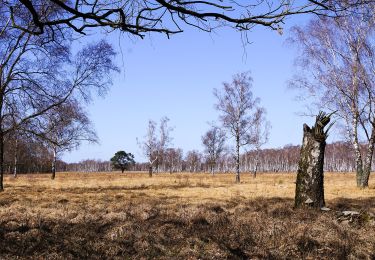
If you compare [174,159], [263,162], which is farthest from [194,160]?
[263,162]

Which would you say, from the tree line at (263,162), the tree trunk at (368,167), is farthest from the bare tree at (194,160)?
the tree trunk at (368,167)

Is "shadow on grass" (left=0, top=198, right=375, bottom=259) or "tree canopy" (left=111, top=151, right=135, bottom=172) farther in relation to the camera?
"tree canopy" (left=111, top=151, right=135, bottom=172)

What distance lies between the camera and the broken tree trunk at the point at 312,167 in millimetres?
10016

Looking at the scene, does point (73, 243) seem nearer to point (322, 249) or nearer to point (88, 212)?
point (88, 212)

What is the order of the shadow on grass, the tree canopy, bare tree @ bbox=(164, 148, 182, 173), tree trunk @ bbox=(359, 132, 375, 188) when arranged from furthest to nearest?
bare tree @ bbox=(164, 148, 182, 173)
the tree canopy
tree trunk @ bbox=(359, 132, 375, 188)
the shadow on grass

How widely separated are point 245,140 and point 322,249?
29.8 m

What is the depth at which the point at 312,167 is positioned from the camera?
10.3 m

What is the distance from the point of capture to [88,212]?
881 centimetres

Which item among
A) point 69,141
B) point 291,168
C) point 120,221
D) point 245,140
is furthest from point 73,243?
point 291,168

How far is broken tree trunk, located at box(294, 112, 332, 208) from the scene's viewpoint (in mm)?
10016

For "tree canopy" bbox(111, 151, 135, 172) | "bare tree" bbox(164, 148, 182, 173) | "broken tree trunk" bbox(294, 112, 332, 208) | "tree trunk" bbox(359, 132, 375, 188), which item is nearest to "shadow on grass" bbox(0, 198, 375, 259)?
"broken tree trunk" bbox(294, 112, 332, 208)

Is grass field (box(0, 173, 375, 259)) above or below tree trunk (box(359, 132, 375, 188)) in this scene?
below

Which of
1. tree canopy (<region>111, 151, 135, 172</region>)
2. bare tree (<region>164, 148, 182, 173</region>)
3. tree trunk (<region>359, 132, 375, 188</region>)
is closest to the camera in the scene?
tree trunk (<region>359, 132, 375, 188</region>)

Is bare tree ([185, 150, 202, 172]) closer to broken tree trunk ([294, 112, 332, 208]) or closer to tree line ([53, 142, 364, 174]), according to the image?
tree line ([53, 142, 364, 174])
